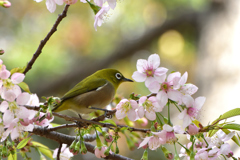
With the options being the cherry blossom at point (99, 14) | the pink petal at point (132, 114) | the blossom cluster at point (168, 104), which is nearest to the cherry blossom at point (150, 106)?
the blossom cluster at point (168, 104)

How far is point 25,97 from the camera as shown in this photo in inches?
48.9

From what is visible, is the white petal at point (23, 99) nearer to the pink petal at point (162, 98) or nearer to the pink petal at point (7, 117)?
the pink petal at point (7, 117)

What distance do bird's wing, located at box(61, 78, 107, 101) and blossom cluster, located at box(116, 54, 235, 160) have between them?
0.94m

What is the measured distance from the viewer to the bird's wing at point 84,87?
2.27 metres

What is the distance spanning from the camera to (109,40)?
523 centimetres

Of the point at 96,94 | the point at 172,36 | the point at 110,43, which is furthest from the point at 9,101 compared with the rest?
the point at 172,36

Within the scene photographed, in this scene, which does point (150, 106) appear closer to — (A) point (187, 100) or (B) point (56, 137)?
(A) point (187, 100)

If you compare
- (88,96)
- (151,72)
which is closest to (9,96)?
(151,72)

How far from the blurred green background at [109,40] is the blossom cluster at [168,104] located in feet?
9.49

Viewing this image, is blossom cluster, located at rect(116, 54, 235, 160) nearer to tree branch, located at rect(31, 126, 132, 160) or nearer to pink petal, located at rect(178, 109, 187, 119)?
pink petal, located at rect(178, 109, 187, 119)

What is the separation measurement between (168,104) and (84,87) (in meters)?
1.20

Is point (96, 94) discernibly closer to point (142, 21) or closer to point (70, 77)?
point (70, 77)

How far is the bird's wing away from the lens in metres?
2.27

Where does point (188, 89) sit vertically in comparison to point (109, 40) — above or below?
above
